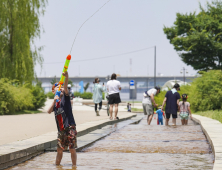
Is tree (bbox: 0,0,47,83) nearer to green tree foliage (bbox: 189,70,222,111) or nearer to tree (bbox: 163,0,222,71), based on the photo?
green tree foliage (bbox: 189,70,222,111)

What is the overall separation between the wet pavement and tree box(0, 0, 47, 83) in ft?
55.4

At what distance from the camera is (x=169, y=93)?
14.9m

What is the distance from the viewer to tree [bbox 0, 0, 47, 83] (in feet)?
A: 81.6

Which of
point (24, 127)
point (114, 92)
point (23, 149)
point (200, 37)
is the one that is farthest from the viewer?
point (200, 37)

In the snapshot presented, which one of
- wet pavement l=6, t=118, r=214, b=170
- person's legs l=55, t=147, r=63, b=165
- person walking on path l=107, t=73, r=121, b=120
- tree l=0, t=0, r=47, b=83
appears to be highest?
tree l=0, t=0, r=47, b=83

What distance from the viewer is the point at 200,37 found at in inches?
1479

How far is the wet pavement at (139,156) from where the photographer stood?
6.02m

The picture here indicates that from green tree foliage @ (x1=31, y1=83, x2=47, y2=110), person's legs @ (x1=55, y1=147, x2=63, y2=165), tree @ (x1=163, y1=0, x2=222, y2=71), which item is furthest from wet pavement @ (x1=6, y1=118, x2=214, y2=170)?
tree @ (x1=163, y1=0, x2=222, y2=71)

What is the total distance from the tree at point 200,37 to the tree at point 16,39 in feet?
59.3

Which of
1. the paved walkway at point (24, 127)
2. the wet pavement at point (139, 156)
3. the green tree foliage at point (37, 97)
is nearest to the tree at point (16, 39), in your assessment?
the green tree foliage at point (37, 97)

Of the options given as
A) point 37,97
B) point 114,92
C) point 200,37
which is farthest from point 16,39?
point 200,37

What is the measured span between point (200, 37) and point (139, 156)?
106 ft

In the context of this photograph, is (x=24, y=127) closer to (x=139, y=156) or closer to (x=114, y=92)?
(x=114, y=92)

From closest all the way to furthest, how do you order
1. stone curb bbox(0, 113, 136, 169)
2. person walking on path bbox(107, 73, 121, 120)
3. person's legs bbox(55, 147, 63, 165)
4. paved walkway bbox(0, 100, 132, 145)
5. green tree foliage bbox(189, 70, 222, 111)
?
stone curb bbox(0, 113, 136, 169) < person's legs bbox(55, 147, 63, 165) < paved walkway bbox(0, 100, 132, 145) < person walking on path bbox(107, 73, 121, 120) < green tree foliage bbox(189, 70, 222, 111)
